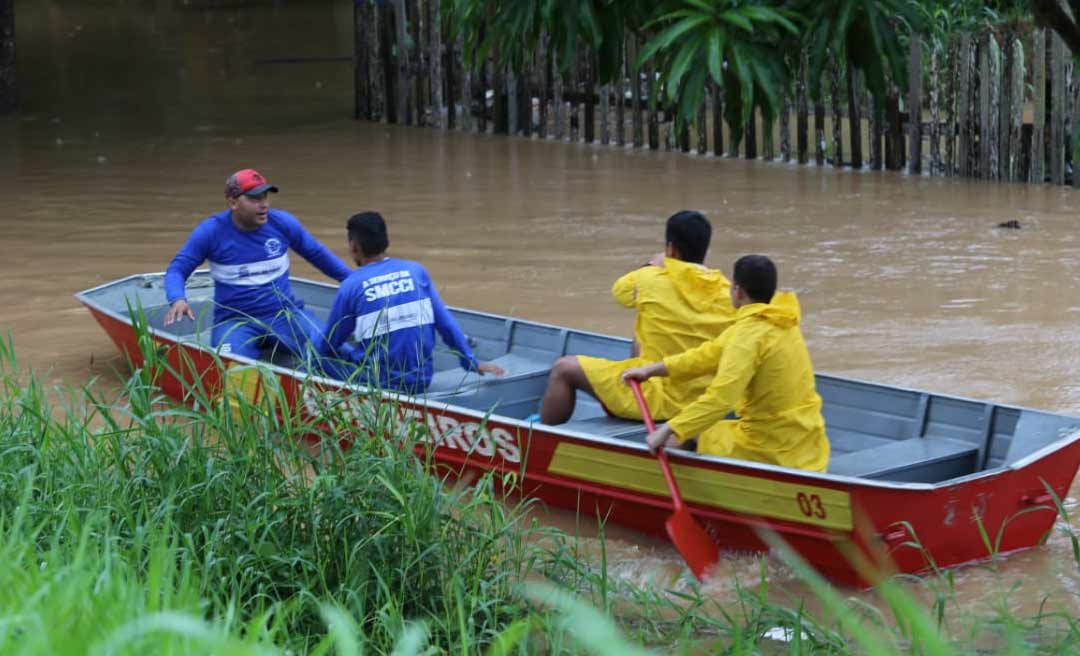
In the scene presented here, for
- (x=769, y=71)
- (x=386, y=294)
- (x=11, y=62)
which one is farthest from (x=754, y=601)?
(x=11, y=62)

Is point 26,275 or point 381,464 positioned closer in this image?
point 381,464

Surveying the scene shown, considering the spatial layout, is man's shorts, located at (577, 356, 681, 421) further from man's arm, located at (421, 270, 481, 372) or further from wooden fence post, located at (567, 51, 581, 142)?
wooden fence post, located at (567, 51, 581, 142)

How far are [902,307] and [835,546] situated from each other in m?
4.87

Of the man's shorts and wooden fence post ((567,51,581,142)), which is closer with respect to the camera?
the man's shorts

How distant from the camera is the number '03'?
19.9ft

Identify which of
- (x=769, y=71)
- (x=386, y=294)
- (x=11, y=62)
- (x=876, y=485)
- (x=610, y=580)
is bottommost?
(x=610, y=580)

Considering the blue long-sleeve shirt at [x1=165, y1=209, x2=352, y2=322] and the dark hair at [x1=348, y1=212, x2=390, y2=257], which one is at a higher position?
the dark hair at [x1=348, y1=212, x2=390, y2=257]

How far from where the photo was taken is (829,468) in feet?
22.9

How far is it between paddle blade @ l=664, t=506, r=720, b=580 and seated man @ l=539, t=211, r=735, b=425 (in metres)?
0.76

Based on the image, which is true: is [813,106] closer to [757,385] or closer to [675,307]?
[675,307]

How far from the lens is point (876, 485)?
230 inches

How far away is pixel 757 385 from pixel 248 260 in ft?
11.1

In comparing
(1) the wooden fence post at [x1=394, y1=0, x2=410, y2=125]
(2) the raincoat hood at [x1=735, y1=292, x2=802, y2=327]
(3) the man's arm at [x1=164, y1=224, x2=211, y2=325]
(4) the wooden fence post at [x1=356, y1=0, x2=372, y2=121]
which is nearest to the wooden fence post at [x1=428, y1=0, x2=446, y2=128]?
(1) the wooden fence post at [x1=394, y1=0, x2=410, y2=125]

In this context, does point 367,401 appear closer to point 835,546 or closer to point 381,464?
point 381,464
